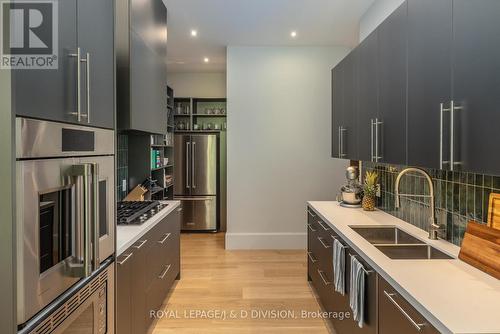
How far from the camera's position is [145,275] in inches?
91.7

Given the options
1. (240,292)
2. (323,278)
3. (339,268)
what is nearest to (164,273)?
(240,292)

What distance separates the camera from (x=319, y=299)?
10.2 ft

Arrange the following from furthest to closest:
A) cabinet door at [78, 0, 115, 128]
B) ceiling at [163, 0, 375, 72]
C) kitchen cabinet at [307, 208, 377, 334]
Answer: ceiling at [163, 0, 375, 72]
kitchen cabinet at [307, 208, 377, 334]
cabinet door at [78, 0, 115, 128]

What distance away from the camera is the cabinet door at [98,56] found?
4.60 ft

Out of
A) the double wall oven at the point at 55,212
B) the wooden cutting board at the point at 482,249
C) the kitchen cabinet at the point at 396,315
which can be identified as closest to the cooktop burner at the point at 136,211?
the double wall oven at the point at 55,212

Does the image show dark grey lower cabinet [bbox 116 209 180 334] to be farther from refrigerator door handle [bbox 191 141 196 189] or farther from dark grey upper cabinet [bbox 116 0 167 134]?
refrigerator door handle [bbox 191 141 196 189]

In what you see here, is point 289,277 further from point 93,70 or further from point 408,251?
point 93,70

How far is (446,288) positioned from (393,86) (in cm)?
127

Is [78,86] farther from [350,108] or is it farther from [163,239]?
[350,108]

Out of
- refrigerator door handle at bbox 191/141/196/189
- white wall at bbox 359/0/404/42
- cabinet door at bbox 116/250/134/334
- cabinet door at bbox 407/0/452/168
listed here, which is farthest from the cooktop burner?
→ white wall at bbox 359/0/404/42

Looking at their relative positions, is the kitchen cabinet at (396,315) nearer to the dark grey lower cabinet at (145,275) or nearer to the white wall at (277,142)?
the dark grey lower cabinet at (145,275)

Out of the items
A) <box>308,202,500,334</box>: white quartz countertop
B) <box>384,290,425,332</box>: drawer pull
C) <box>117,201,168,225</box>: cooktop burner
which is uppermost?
<box>117,201,168,225</box>: cooktop burner

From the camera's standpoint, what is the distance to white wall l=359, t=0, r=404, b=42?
290 cm

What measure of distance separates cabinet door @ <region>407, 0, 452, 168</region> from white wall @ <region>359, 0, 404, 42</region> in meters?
1.18
